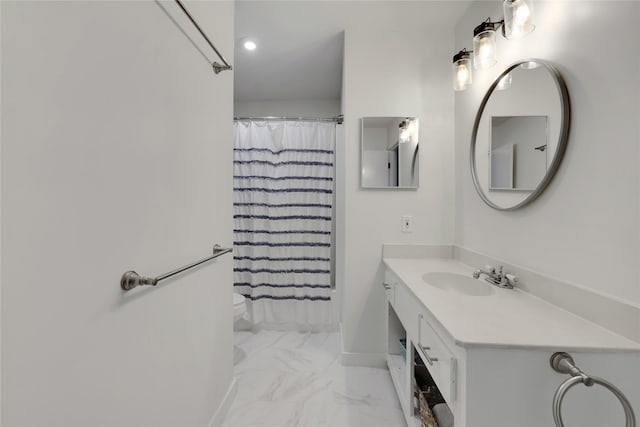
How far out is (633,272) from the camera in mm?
836

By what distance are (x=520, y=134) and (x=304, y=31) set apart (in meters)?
1.57

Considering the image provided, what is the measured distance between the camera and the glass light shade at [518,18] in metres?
1.13

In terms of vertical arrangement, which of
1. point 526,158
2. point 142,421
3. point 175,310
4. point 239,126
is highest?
point 239,126

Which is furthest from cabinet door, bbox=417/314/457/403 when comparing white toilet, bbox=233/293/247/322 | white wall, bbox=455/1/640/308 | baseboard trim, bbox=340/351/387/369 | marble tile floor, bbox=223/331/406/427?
white toilet, bbox=233/293/247/322

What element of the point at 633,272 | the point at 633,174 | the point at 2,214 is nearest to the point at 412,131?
the point at 633,174

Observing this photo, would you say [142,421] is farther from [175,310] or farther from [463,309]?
[463,309]

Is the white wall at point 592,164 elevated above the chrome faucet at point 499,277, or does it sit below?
above

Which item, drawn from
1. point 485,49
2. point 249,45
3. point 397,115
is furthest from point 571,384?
point 249,45

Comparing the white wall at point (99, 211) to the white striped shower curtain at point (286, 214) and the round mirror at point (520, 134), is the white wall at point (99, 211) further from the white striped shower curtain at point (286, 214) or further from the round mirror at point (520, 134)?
the round mirror at point (520, 134)

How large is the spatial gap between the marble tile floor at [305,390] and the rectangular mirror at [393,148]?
133 centimetres

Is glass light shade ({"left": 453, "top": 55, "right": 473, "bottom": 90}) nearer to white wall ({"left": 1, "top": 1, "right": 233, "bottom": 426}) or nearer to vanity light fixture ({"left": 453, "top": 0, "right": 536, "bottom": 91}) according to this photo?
vanity light fixture ({"left": 453, "top": 0, "right": 536, "bottom": 91})

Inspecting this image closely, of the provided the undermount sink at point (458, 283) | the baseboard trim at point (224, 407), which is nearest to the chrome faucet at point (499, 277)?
the undermount sink at point (458, 283)

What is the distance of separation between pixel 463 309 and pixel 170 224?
3.60 feet

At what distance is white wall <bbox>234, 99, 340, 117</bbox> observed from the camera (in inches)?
127
